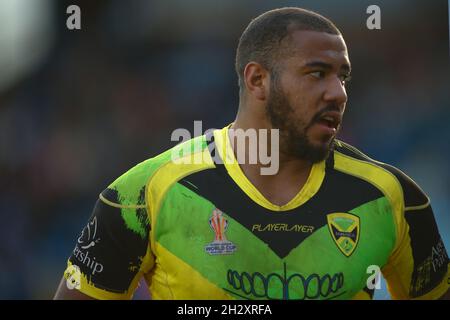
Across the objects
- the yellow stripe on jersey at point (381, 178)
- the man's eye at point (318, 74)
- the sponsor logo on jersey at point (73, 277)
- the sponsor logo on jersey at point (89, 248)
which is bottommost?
the sponsor logo on jersey at point (73, 277)

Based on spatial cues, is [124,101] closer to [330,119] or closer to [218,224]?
[218,224]

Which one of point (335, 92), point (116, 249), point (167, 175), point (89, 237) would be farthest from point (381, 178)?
point (89, 237)

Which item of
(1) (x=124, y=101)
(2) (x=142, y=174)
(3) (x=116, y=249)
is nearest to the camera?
(3) (x=116, y=249)

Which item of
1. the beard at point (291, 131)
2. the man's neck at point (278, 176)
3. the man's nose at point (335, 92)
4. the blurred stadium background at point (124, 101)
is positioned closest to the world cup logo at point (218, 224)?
the man's neck at point (278, 176)

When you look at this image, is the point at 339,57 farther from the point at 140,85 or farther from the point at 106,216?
the point at 140,85

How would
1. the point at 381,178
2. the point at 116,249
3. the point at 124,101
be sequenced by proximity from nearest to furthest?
the point at 116,249 < the point at 381,178 < the point at 124,101

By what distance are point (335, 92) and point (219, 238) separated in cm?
91

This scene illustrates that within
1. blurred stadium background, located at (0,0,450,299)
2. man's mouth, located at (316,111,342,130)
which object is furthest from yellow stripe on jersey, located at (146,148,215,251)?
blurred stadium background, located at (0,0,450,299)

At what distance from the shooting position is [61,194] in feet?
15.7

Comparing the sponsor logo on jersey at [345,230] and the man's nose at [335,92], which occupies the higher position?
the man's nose at [335,92]

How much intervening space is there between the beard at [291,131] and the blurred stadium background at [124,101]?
3.86ft

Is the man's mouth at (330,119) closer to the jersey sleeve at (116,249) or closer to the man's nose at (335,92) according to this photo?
the man's nose at (335,92)

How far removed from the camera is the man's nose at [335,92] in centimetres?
313

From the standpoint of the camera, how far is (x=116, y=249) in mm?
3086
